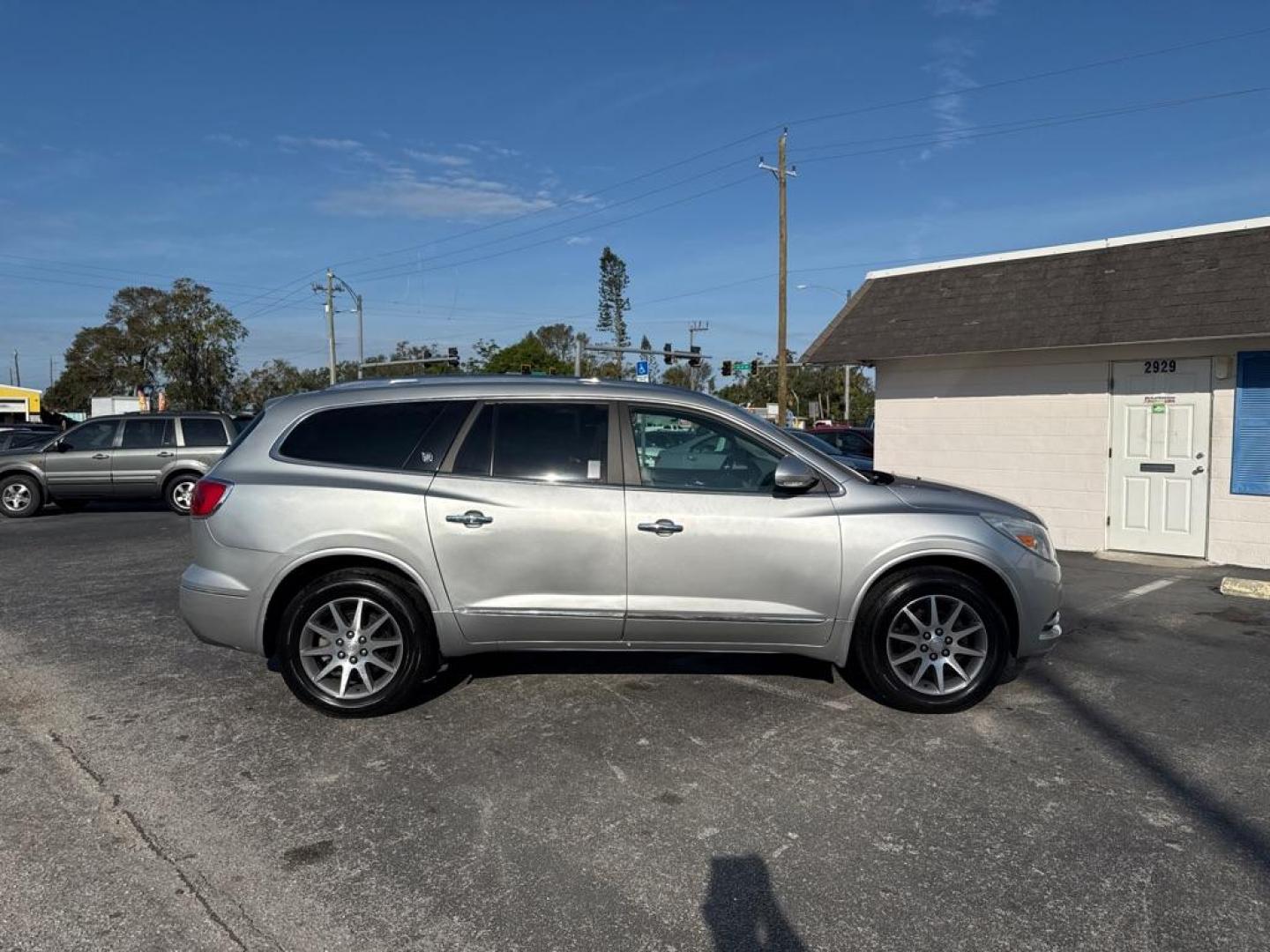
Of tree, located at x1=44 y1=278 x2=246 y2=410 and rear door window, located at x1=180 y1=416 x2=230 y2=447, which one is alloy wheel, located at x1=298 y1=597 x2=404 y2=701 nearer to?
rear door window, located at x1=180 y1=416 x2=230 y2=447

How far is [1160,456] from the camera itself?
34.9 ft

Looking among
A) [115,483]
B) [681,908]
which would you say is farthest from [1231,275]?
[115,483]

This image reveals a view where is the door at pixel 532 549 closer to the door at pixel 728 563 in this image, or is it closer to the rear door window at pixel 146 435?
the door at pixel 728 563

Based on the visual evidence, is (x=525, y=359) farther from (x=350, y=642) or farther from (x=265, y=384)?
(x=350, y=642)

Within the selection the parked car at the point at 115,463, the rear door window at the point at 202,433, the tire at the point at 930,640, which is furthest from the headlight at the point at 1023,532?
the rear door window at the point at 202,433

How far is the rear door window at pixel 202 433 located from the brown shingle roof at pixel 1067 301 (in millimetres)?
10368

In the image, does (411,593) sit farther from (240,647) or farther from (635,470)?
(635,470)

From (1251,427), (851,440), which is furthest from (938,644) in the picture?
(851,440)

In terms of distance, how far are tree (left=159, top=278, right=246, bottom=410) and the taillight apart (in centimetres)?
4854

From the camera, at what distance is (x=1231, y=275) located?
9.88 meters

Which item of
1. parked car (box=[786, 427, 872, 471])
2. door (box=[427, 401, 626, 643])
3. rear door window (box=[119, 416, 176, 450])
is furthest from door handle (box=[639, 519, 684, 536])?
rear door window (box=[119, 416, 176, 450])

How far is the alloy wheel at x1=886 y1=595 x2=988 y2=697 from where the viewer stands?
4.99 meters

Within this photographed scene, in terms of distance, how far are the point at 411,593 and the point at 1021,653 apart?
11.1 ft

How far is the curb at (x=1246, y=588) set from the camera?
8.27 meters
